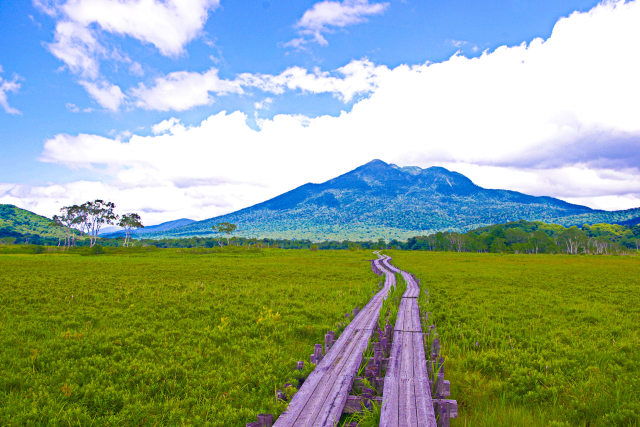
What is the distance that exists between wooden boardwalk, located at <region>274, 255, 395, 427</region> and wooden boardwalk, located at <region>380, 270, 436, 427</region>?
3.04 ft

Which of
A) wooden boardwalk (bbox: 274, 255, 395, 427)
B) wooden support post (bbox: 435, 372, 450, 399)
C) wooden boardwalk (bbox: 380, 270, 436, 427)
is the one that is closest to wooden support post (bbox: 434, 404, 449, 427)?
wooden boardwalk (bbox: 380, 270, 436, 427)

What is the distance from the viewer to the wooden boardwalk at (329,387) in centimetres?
611

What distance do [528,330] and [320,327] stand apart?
29.7 ft

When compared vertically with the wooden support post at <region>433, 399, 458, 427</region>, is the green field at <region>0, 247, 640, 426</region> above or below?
below

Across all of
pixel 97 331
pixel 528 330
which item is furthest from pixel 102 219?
pixel 528 330

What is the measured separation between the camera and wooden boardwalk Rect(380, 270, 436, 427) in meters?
5.99

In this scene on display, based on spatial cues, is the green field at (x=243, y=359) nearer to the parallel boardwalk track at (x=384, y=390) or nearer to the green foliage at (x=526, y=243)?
the parallel boardwalk track at (x=384, y=390)

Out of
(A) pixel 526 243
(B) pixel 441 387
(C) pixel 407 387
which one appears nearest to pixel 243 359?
(C) pixel 407 387

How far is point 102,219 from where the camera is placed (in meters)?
164

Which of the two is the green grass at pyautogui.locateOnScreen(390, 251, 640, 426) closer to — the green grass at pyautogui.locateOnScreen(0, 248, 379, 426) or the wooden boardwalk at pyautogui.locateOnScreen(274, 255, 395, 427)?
the wooden boardwalk at pyautogui.locateOnScreen(274, 255, 395, 427)

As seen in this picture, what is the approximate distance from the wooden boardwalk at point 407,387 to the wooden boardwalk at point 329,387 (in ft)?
3.04

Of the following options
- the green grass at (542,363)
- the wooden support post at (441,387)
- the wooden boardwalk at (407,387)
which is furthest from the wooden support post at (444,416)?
the green grass at (542,363)

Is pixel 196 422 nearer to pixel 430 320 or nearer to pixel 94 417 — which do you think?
pixel 94 417

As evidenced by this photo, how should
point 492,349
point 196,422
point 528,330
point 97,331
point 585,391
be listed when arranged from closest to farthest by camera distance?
point 196,422 < point 585,391 < point 492,349 < point 97,331 < point 528,330
